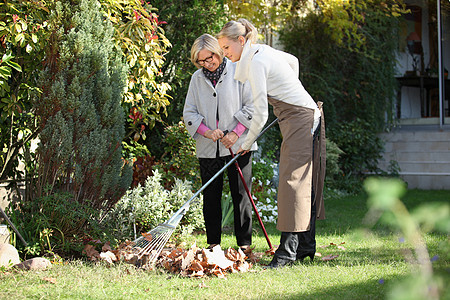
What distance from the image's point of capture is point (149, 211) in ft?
14.7

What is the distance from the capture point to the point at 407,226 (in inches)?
38.0

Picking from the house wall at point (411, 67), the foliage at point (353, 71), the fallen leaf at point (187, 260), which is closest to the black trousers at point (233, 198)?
the fallen leaf at point (187, 260)

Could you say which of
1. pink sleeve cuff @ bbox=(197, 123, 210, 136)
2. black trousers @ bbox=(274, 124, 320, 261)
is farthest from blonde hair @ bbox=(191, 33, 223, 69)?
black trousers @ bbox=(274, 124, 320, 261)

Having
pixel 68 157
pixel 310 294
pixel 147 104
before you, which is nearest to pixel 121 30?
pixel 147 104

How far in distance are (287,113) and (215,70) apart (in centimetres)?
80

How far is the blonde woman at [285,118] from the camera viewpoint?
3.50m

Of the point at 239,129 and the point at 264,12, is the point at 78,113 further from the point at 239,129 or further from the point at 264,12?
the point at 264,12

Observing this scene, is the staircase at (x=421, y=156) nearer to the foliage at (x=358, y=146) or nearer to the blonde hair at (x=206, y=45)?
the foliage at (x=358, y=146)

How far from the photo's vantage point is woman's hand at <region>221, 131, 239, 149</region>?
3.87 metres

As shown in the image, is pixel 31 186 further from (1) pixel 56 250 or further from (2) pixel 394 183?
(2) pixel 394 183

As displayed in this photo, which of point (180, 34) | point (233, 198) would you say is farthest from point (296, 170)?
point (180, 34)

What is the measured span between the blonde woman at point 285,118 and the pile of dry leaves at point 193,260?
26 cm

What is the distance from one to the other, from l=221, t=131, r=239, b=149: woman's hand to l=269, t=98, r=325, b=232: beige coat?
1.49 ft

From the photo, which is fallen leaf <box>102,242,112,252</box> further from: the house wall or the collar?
the house wall
